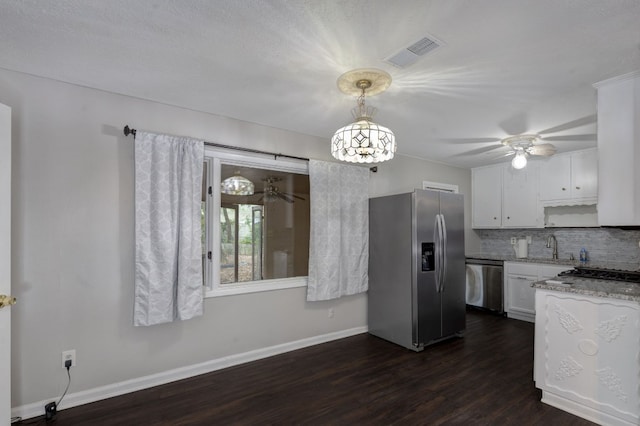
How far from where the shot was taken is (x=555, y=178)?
185 inches

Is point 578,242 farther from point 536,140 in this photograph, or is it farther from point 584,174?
point 536,140

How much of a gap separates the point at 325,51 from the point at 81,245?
2.36 meters

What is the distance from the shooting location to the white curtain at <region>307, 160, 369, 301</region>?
147 inches

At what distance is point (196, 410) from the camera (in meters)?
2.44

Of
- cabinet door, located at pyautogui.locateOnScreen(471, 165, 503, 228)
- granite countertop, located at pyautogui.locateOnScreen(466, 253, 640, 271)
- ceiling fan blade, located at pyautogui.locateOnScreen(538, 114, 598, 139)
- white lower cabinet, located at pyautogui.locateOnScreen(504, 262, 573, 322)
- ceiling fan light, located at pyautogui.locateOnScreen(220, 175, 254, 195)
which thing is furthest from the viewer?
cabinet door, located at pyautogui.locateOnScreen(471, 165, 503, 228)

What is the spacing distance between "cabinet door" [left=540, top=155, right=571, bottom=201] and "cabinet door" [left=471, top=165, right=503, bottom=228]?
64 centimetres

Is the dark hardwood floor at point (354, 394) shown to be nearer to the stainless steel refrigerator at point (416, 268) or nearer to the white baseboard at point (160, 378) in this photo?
the white baseboard at point (160, 378)

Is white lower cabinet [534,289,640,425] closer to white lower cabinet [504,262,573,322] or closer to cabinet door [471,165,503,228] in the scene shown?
white lower cabinet [504,262,573,322]

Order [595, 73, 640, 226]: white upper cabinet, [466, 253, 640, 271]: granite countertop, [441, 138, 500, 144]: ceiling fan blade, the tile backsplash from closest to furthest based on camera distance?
[595, 73, 640, 226]: white upper cabinet → [441, 138, 500, 144]: ceiling fan blade → [466, 253, 640, 271]: granite countertop → the tile backsplash

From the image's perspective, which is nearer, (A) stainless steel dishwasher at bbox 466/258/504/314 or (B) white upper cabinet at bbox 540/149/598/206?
(B) white upper cabinet at bbox 540/149/598/206

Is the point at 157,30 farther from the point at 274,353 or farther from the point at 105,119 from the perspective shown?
the point at 274,353

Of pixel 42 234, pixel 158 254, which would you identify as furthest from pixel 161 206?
pixel 42 234

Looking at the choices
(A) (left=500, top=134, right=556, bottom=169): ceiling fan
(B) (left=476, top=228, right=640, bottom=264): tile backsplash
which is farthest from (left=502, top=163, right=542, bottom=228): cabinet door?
(A) (left=500, top=134, right=556, bottom=169): ceiling fan

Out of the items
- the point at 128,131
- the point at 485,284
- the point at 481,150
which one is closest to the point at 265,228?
the point at 128,131
